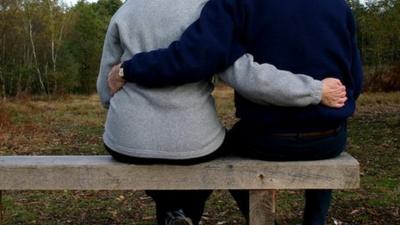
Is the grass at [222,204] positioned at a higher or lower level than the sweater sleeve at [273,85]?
lower

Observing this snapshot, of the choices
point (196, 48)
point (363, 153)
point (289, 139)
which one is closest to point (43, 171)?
point (196, 48)

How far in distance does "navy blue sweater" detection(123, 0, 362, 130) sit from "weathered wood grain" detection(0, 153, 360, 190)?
19 centimetres

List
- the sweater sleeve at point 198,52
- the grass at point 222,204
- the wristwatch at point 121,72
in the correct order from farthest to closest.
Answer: the grass at point 222,204 < the wristwatch at point 121,72 < the sweater sleeve at point 198,52

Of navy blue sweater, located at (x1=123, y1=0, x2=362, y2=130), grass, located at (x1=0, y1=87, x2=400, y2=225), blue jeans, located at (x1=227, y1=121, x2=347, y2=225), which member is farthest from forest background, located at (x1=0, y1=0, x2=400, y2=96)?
navy blue sweater, located at (x1=123, y1=0, x2=362, y2=130)

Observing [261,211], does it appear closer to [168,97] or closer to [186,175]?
[186,175]

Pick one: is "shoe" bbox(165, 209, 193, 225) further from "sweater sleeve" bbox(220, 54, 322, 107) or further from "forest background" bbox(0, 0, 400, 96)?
"forest background" bbox(0, 0, 400, 96)

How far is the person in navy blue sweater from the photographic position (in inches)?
97.5

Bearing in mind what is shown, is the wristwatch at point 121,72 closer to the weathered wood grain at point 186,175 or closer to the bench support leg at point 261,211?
the weathered wood grain at point 186,175

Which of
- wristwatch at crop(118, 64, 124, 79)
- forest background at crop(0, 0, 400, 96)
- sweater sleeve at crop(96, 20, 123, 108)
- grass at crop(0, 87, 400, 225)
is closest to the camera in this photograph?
wristwatch at crop(118, 64, 124, 79)

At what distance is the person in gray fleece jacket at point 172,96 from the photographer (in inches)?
98.3

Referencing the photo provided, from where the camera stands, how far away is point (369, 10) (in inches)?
867

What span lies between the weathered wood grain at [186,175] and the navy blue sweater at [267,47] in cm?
19

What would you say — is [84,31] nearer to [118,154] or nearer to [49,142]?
[49,142]

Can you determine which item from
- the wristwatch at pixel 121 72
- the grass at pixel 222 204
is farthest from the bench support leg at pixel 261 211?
the grass at pixel 222 204
